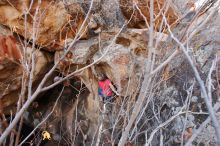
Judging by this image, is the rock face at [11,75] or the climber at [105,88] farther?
the rock face at [11,75]

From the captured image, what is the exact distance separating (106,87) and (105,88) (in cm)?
3

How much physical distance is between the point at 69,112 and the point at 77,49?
6.12 feet

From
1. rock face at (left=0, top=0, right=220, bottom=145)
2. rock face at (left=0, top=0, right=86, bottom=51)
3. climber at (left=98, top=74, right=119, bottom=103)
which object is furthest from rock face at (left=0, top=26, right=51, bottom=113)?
climber at (left=98, top=74, right=119, bottom=103)

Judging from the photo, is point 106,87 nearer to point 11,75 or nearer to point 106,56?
point 106,56

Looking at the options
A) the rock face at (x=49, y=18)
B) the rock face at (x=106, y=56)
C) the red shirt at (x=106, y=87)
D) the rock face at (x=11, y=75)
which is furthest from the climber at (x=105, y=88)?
the rock face at (x=11, y=75)

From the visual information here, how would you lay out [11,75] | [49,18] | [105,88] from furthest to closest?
1. [11,75]
2. [49,18]
3. [105,88]

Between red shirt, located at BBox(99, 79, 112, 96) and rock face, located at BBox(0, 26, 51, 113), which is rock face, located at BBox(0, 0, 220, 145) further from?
red shirt, located at BBox(99, 79, 112, 96)

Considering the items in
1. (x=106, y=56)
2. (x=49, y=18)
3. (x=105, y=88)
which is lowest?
(x=105, y=88)

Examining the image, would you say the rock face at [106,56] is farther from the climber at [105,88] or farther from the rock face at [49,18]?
the climber at [105,88]

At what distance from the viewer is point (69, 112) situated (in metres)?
7.60

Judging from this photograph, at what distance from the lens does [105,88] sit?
5.99 metres

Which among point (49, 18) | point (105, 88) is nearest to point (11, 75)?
point (49, 18)

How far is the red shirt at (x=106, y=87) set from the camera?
230 inches

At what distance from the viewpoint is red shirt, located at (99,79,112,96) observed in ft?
19.2
